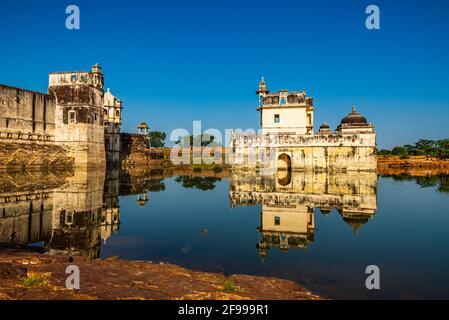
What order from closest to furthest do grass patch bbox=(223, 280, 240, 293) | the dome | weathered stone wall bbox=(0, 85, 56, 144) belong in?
grass patch bbox=(223, 280, 240, 293), weathered stone wall bbox=(0, 85, 56, 144), the dome

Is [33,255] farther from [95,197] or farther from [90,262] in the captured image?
[95,197]

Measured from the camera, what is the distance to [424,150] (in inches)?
2446

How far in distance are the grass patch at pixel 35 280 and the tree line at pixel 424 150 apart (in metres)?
66.6

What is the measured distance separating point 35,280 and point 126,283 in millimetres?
1371

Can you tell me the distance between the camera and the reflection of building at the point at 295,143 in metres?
38.1

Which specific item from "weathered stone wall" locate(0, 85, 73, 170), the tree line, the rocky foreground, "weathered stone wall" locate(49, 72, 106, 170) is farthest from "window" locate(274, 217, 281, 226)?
the tree line

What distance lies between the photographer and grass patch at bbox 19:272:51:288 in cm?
505

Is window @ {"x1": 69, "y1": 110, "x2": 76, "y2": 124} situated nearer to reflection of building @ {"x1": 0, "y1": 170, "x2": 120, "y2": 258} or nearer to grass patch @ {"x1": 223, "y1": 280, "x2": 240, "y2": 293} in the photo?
reflection of building @ {"x1": 0, "y1": 170, "x2": 120, "y2": 258}

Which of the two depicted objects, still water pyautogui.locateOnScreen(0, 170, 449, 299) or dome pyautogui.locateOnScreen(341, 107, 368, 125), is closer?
still water pyautogui.locateOnScreen(0, 170, 449, 299)

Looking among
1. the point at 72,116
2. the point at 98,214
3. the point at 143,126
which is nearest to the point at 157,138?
the point at 143,126

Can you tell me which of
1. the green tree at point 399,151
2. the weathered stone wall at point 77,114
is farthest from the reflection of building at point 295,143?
the green tree at point 399,151

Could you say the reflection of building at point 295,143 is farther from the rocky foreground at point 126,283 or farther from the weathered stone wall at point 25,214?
the rocky foreground at point 126,283

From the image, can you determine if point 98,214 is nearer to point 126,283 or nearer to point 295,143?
point 126,283
